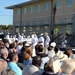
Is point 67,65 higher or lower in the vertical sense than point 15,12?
lower

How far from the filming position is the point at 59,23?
4288 cm

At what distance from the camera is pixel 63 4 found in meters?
42.9

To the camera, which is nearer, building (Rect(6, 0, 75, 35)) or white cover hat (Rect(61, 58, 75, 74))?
white cover hat (Rect(61, 58, 75, 74))

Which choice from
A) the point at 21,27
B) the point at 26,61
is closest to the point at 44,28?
the point at 21,27

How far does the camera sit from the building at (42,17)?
41.3 meters

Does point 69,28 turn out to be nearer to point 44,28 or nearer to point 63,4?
point 63,4

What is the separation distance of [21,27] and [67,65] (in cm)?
5055

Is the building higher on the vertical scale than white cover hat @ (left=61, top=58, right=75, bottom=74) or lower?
higher

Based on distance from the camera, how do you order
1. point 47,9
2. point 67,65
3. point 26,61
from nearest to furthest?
point 67,65
point 26,61
point 47,9

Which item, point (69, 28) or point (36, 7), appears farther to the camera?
point (36, 7)

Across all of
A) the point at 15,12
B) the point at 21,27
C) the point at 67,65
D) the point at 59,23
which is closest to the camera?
the point at 67,65

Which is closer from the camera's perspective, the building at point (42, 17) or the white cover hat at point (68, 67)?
the white cover hat at point (68, 67)

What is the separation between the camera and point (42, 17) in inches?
1901

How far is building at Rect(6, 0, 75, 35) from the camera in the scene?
41.3 m
